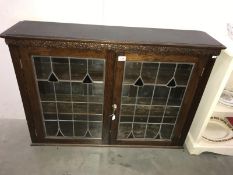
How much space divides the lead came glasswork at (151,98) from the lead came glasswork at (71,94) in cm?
19

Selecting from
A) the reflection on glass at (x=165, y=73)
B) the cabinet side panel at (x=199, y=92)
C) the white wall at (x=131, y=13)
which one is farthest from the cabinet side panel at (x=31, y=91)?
the cabinet side panel at (x=199, y=92)

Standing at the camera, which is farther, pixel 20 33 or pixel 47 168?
pixel 47 168

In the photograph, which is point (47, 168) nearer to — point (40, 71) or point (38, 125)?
point (38, 125)

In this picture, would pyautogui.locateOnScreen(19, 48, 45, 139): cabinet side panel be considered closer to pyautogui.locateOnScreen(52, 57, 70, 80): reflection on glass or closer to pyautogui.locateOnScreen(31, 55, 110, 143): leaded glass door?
pyautogui.locateOnScreen(31, 55, 110, 143): leaded glass door

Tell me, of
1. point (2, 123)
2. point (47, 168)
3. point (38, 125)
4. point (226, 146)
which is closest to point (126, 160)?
point (47, 168)

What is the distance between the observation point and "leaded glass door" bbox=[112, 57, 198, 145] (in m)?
1.38

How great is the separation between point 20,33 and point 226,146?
5.87ft

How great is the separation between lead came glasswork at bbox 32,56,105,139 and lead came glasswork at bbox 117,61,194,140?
0.64 feet

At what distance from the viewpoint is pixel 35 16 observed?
4.90ft

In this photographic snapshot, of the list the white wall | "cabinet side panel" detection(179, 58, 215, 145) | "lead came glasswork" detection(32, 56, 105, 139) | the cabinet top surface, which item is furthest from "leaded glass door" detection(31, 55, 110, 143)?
"cabinet side panel" detection(179, 58, 215, 145)

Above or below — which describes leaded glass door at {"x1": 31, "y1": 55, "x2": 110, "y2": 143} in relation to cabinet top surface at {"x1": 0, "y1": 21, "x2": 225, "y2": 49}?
below

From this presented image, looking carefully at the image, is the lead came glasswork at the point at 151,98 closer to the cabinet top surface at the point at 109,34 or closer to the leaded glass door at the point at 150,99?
the leaded glass door at the point at 150,99

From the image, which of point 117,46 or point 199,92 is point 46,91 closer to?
point 117,46

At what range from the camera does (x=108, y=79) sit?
1396 mm
